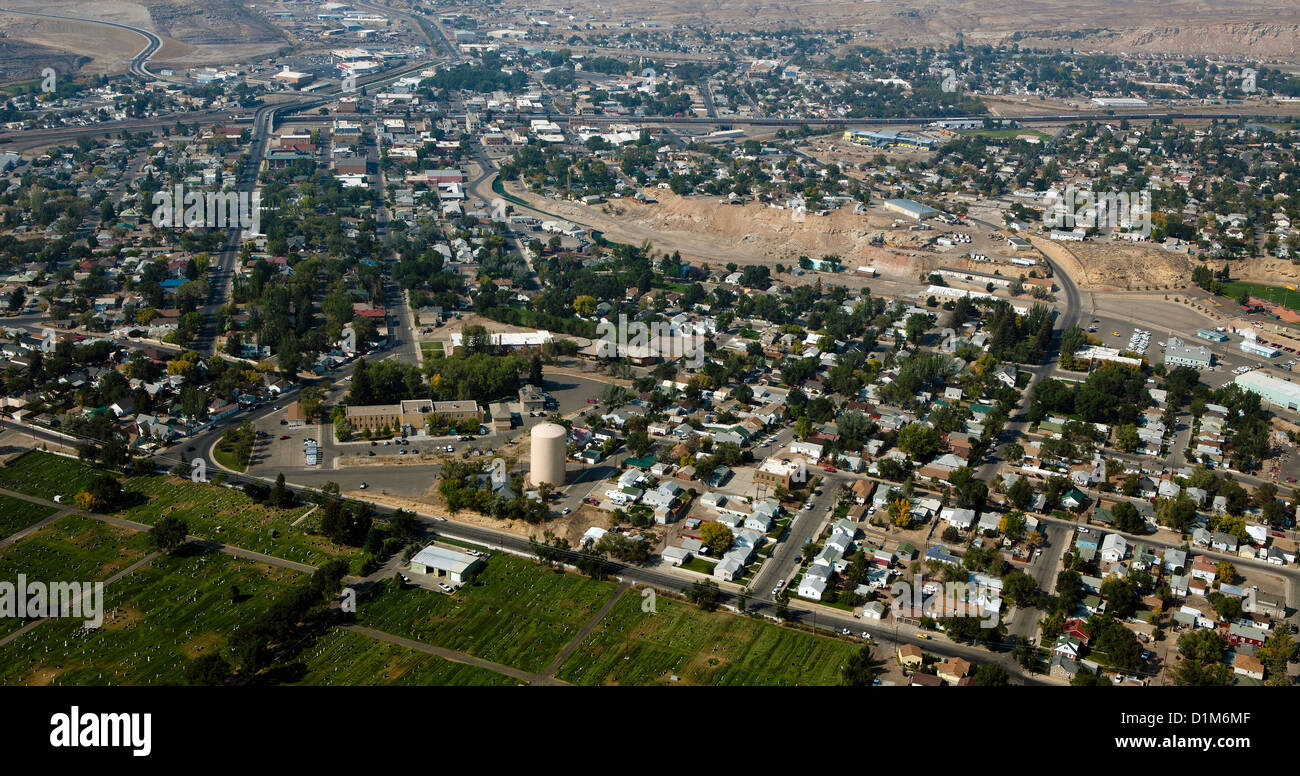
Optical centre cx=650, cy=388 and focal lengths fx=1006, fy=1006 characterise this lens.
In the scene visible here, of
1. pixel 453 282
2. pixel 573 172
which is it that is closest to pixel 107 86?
pixel 573 172

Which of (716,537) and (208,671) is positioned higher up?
(716,537)

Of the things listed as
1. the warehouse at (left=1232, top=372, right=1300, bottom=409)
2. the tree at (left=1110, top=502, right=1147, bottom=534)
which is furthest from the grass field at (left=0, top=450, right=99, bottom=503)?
the warehouse at (left=1232, top=372, right=1300, bottom=409)

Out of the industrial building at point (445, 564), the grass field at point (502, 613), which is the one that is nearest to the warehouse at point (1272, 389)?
the grass field at point (502, 613)

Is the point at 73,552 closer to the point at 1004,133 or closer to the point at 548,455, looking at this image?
the point at 548,455

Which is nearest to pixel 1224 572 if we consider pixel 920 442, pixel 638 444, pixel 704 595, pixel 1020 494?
pixel 1020 494

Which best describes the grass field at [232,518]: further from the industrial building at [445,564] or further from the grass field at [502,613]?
the grass field at [502,613]

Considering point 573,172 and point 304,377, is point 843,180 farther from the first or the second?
point 304,377

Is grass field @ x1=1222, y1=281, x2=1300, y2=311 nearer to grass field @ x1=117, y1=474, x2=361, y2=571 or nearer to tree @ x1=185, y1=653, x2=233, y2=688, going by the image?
grass field @ x1=117, y1=474, x2=361, y2=571

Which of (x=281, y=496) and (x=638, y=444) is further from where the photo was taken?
(x=638, y=444)
